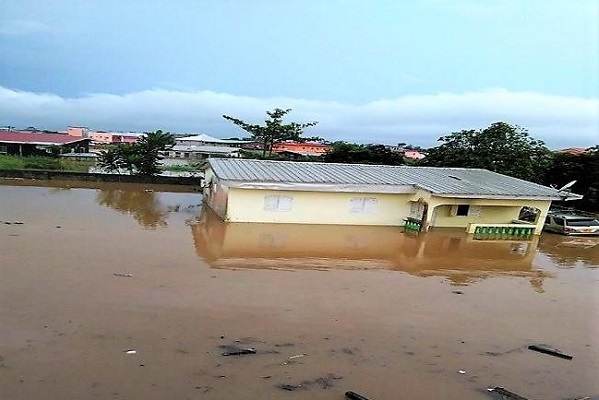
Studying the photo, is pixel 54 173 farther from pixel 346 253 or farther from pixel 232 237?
pixel 346 253

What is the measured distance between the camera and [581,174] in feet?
92.7

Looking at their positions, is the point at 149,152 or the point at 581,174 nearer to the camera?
the point at 581,174

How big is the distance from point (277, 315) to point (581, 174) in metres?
25.8

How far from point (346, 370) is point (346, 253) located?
757 cm

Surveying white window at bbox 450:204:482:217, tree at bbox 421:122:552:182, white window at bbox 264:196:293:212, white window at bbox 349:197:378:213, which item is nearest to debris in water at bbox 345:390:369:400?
white window at bbox 264:196:293:212

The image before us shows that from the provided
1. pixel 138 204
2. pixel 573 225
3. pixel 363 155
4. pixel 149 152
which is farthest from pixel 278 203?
pixel 363 155

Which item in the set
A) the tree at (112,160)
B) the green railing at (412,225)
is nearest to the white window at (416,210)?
the green railing at (412,225)

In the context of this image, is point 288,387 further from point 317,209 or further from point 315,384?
point 317,209

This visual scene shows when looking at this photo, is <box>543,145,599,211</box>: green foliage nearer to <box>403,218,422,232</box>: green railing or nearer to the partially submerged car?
the partially submerged car

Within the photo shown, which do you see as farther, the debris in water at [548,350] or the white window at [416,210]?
the white window at [416,210]

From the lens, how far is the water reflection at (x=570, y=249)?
49.5ft

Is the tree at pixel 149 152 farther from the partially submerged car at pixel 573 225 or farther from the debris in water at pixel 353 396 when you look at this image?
the debris in water at pixel 353 396

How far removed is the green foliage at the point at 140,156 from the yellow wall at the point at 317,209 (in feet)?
48.1

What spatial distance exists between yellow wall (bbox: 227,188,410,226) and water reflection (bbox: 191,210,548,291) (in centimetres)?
47
